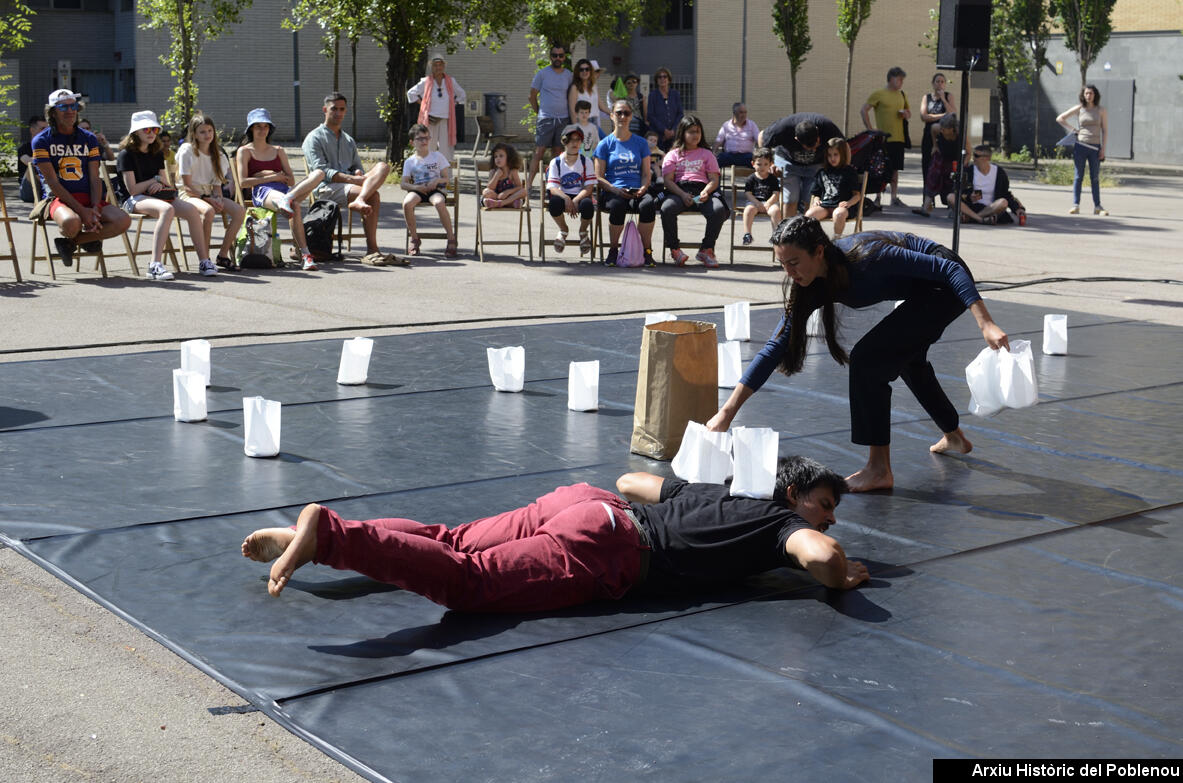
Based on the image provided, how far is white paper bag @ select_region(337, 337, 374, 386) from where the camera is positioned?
7.42 m

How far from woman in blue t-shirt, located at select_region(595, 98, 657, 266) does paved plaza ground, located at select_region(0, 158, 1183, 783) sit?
46 centimetres

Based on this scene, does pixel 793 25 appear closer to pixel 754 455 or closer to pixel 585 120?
pixel 585 120

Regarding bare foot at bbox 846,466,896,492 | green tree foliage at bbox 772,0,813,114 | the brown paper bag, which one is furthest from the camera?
green tree foliage at bbox 772,0,813,114

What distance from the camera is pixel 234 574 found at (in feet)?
14.5

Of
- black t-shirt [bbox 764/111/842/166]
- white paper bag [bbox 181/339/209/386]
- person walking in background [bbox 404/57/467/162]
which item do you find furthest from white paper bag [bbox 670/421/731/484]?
person walking in background [bbox 404/57/467/162]

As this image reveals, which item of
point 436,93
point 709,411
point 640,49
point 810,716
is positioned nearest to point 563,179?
point 436,93

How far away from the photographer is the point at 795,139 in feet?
44.4

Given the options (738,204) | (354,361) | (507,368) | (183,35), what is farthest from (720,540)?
(183,35)

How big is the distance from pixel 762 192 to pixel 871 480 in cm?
928

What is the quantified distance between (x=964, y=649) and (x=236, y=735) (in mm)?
2005

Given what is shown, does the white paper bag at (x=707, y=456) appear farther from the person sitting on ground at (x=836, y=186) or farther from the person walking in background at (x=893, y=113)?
the person walking in background at (x=893, y=113)

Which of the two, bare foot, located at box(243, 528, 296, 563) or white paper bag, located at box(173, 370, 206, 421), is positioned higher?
white paper bag, located at box(173, 370, 206, 421)

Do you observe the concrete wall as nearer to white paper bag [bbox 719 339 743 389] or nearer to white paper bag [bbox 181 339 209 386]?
white paper bag [bbox 719 339 743 389]

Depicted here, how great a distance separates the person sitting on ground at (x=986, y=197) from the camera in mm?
17641
